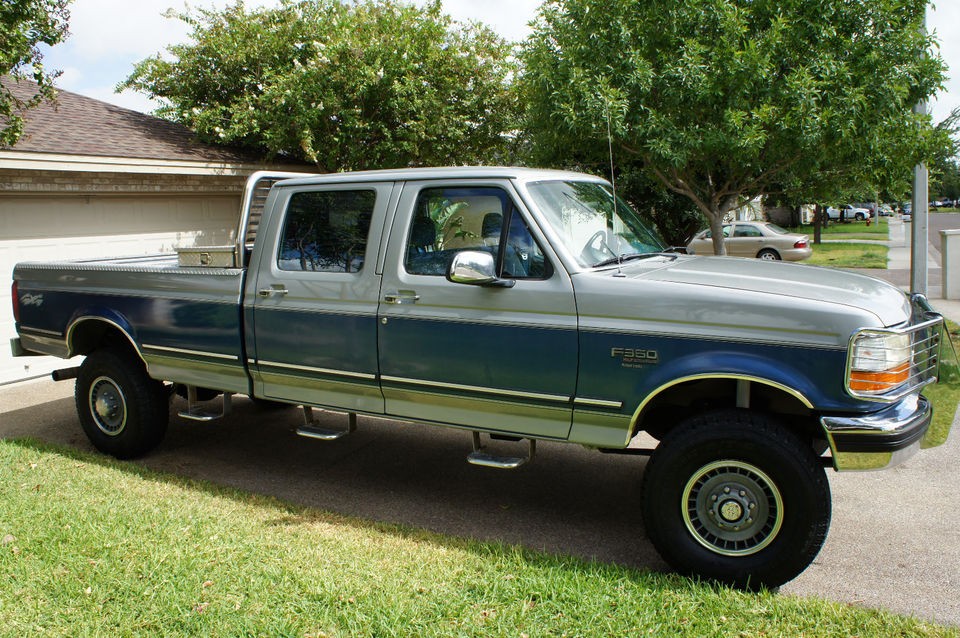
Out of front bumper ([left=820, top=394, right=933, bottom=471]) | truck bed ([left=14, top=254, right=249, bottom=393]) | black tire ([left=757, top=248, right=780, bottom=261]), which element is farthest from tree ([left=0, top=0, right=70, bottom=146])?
black tire ([left=757, top=248, right=780, bottom=261])

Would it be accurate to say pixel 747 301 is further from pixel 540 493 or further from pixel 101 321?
pixel 101 321

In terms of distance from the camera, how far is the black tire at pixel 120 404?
6.11 meters

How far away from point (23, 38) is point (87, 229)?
285 cm

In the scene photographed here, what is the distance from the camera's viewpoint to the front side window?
177 inches

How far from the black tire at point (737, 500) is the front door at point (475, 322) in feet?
2.25

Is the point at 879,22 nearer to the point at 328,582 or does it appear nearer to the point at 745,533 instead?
the point at 745,533

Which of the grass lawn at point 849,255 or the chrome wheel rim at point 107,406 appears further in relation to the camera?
the grass lawn at point 849,255

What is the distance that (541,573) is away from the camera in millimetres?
4125

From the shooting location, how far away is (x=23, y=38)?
7.89m

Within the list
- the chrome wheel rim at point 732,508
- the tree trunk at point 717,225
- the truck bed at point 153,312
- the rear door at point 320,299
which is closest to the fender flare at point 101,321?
the truck bed at point 153,312

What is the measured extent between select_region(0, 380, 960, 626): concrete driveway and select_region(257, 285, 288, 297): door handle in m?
1.45

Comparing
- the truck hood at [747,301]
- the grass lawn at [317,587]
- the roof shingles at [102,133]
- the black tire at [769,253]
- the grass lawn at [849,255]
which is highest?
the roof shingles at [102,133]

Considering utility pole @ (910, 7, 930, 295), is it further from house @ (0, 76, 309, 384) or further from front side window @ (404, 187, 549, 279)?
house @ (0, 76, 309, 384)

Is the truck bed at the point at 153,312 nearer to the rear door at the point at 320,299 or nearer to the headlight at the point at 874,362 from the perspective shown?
the rear door at the point at 320,299
